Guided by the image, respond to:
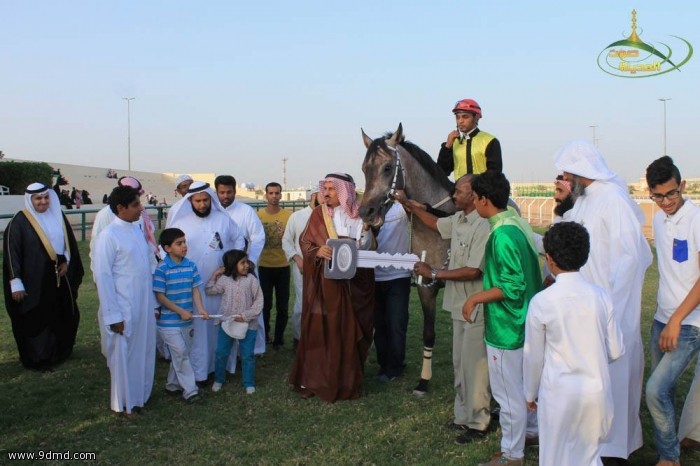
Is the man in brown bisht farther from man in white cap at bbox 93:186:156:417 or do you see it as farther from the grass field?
man in white cap at bbox 93:186:156:417

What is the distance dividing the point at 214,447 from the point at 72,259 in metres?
3.76

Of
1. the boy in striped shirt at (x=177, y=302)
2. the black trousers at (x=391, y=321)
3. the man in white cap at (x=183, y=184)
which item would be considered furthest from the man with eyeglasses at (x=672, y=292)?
the man in white cap at (x=183, y=184)

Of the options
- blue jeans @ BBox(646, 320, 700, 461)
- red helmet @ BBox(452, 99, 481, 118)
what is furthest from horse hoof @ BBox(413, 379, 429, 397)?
red helmet @ BBox(452, 99, 481, 118)

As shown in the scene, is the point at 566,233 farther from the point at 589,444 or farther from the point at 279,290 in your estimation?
the point at 279,290

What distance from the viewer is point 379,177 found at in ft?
19.0

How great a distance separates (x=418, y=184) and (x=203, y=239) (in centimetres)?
229

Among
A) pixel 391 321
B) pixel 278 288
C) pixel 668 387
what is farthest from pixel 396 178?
pixel 668 387

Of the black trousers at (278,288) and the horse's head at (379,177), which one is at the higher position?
the horse's head at (379,177)

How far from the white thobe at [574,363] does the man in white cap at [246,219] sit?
13.9ft

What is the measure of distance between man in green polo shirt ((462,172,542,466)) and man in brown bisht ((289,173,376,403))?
192 cm

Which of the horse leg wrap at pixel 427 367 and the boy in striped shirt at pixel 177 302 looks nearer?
the boy in striped shirt at pixel 177 302

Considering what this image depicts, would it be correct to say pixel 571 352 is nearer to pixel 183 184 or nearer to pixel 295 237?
pixel 295 237

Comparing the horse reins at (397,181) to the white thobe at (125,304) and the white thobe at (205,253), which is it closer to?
the white thobe at (205,253)

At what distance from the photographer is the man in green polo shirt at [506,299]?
398 cm
